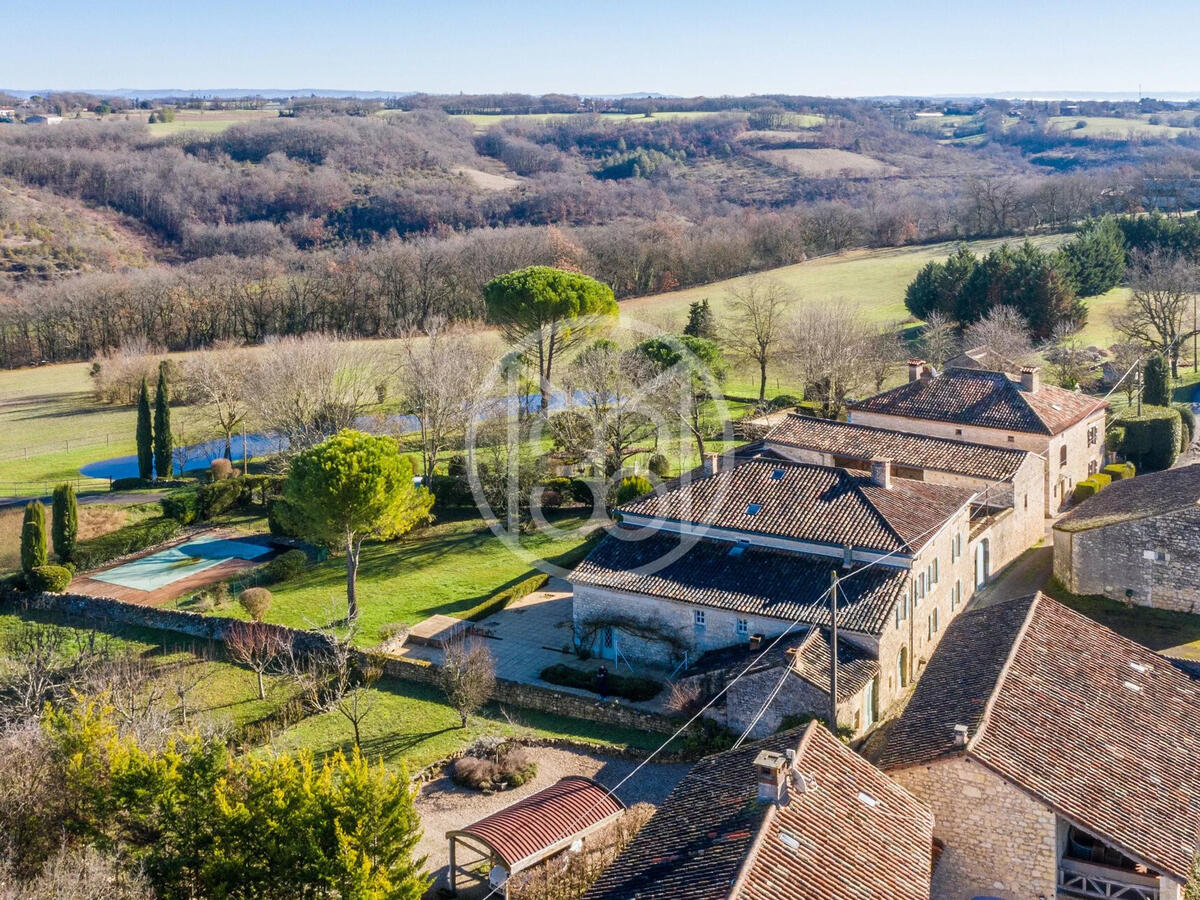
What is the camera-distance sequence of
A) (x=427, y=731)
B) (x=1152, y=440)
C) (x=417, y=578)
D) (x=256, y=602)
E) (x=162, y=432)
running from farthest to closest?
1. (x=162, y=432)
2. (x=1152, y=440)
3. (x=417, y=578)
4. (x=256, y=602)
5. (x=427, y=731)

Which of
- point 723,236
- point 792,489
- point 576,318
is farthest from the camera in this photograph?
point 723,236

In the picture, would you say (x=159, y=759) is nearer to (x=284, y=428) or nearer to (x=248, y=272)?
(x=284, y=428)

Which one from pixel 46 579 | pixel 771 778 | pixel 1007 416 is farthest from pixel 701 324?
pixel 771 778

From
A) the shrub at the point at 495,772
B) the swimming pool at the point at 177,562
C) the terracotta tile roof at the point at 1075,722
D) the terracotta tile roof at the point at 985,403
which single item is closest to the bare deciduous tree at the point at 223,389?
the swimming pool at the point at 177,562

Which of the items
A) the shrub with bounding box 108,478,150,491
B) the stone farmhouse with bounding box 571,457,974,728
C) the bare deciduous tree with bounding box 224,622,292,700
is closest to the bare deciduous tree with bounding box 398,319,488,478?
the shrub with bounding box 108,478,150,491

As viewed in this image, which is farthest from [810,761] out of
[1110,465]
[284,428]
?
[284,428]

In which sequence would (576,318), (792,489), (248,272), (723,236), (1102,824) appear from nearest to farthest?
(1102,824) < (792,489) < (576,318) < (248,272) < (723,236)

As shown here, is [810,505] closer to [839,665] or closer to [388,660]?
[839,665]
